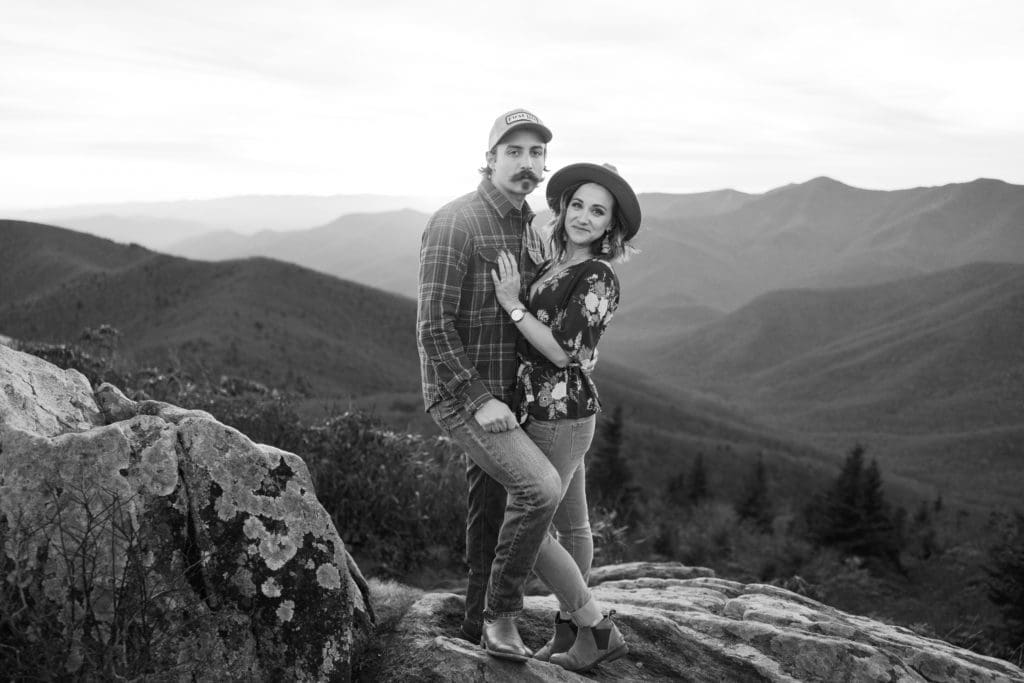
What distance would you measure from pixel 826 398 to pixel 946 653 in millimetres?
141336

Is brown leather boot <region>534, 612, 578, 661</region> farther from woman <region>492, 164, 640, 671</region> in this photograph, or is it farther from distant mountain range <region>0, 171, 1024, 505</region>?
distant mountain range <region>0, 171, 1024, 505</region>

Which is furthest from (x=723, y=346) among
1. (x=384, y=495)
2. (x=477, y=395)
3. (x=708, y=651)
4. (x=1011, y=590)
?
(x=477, y=395)

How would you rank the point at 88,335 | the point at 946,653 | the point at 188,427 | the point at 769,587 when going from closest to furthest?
the point at 188,427 < the point at 946,653 < the point at 769,587 < the point at 88,335

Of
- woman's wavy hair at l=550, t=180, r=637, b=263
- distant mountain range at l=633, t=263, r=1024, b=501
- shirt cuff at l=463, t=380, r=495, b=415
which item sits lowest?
distant mountain range at l=633, t=263, r=1024, b=501

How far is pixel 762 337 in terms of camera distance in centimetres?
16925

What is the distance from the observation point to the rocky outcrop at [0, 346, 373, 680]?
3.12 m

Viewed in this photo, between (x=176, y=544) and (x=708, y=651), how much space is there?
305cm

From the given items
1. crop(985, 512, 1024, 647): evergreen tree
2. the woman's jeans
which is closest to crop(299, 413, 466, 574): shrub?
the woman's jeans

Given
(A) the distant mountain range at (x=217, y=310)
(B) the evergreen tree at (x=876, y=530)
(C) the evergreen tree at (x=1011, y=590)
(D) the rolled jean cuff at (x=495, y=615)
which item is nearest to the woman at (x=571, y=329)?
(D) the rolled jean cuff at (x=495, y=615)

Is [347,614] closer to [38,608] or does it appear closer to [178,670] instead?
[178,670]

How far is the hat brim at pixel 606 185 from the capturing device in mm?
3695

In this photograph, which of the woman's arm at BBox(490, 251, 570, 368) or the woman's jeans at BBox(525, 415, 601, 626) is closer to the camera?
the woman's arm at BBox(490, 251, 570, 368)

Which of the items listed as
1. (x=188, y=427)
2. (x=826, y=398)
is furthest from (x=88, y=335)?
(x=826, y=398)

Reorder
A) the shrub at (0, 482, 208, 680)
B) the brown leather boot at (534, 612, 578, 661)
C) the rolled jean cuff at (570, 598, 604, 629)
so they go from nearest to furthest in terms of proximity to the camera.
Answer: the shrub at (0, 482, 208, 680) < the rolled jean cuff at (570, 598, 604, 629) < the brown leather boot at (534, 612, 578, 661)
